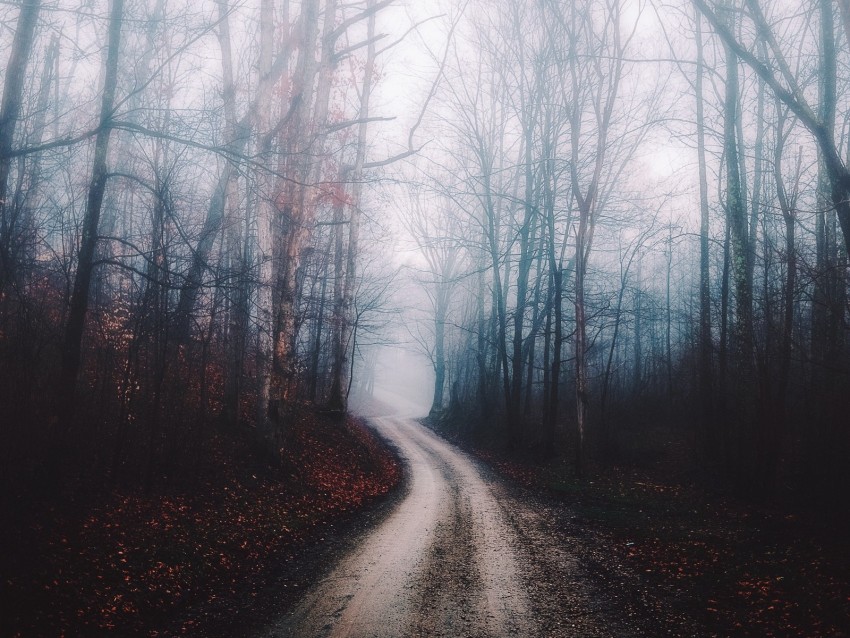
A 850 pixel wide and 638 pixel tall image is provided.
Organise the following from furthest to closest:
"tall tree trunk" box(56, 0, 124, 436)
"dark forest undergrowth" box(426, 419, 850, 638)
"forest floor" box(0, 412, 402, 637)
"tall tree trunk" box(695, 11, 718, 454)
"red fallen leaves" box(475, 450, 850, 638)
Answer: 1. "tall tree trunk" box(695, 11, 718, 454)
2. "tall tree trunk" box(56, 0, 124, 436)
3. "dark forest undergrowth" box(426, 419, 850, 638)
4. "red fallen leaves" box(475, 450, 850, 638)
5. "forest floor" box(0, 412, 402, 637)

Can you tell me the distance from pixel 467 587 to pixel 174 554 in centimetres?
387

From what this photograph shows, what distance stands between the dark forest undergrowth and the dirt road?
685 mm

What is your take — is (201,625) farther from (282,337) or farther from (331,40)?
(331,40)

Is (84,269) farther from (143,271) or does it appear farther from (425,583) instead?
(425,583)

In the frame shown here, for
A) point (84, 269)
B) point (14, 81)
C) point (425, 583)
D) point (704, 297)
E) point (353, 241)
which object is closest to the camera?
point (425, 583)

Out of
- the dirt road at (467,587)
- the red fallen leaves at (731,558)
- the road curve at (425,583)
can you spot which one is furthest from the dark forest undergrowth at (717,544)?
the road curve at (425,583)

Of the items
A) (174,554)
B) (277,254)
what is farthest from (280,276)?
(174,554)

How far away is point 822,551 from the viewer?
6.53 meters

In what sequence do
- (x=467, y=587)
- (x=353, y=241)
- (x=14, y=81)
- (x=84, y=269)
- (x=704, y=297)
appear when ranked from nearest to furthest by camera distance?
1. (x=467, y=587)
2. (x=84, y=269)
3. (x=14, y=81)
4. (x=704, y=297)
5. (x=353, y=241)

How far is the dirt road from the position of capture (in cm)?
535

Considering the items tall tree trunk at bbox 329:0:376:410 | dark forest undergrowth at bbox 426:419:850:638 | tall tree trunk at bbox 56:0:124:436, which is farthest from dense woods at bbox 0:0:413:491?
dark forest undergrowth at bbox 426:419:850:638

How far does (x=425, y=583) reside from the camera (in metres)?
6.66

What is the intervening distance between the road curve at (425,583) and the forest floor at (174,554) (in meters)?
0.59

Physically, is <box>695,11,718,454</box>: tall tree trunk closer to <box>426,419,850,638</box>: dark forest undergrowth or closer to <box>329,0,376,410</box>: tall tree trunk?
<box>426,419,850,638</box>: dark forest undergrowth
